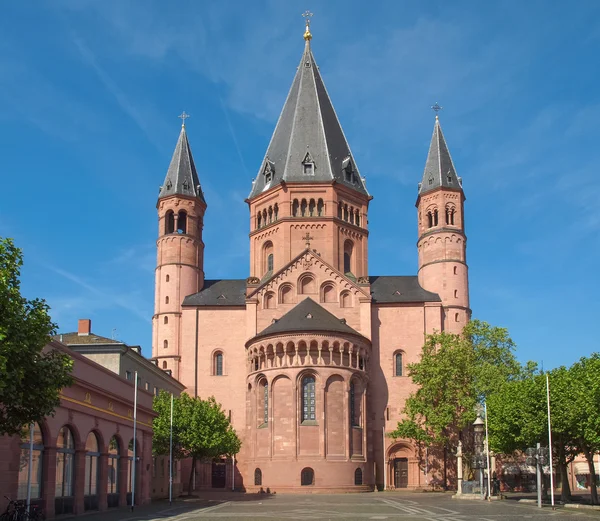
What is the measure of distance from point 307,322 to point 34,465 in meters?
43.4

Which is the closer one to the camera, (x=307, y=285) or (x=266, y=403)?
(x=266, y=403)

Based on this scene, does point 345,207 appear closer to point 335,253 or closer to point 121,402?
point 335,253

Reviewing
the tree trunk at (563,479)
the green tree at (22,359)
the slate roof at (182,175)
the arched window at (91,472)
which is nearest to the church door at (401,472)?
the tree trunk at (563,479)

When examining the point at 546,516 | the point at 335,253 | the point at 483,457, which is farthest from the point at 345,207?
the point at 546,516

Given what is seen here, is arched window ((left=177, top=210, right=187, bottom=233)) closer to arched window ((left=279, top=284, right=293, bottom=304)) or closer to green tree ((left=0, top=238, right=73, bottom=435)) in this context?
arched window ((left=279, top=284, right=293, bottom=304))

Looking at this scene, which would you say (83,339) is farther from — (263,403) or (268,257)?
(268,257)

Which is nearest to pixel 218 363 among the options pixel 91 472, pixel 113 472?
pixel 113 472

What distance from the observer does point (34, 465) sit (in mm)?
33375

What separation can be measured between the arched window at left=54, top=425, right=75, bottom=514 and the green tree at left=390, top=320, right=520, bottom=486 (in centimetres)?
4125

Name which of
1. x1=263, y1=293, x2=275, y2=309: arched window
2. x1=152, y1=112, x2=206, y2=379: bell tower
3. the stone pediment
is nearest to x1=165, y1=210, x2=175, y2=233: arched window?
x1=152, y1=112, x2=206, y2=379: bell tower

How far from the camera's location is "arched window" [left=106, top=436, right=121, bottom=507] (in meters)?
44.4

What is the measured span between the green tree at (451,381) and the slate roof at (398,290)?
8.07 m

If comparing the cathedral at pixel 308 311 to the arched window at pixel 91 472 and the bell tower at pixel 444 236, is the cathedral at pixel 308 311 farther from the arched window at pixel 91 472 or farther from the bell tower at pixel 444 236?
the arched window at pixel 91 472

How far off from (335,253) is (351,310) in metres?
7.50
